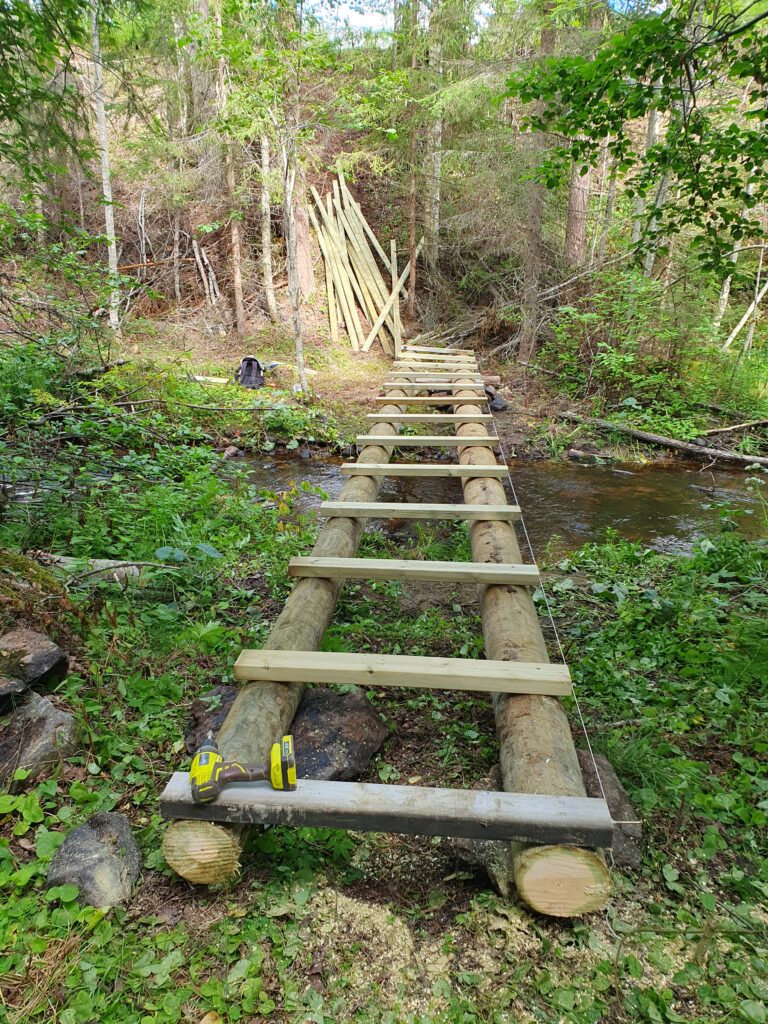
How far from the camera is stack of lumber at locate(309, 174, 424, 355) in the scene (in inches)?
482

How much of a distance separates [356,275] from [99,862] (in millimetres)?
13021

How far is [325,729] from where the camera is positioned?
7.93 ft

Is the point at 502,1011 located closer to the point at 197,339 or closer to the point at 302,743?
the point at 302,743

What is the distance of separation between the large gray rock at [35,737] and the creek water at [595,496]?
3002 mm

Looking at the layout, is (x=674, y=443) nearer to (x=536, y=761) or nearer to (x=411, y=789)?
(x=536, y=761)

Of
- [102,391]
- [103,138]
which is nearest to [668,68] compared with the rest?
[102,391]

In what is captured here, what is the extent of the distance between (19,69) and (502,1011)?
4.91 m

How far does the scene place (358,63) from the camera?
1230cm

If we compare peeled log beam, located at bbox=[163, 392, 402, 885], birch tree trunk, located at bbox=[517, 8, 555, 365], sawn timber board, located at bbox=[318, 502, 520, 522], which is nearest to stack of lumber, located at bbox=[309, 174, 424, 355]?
birch tree trunk, located at bbox=[517, 8, 555, 365]

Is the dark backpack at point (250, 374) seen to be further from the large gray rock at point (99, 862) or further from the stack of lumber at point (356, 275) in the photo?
the large gray rock at point (99, 862)

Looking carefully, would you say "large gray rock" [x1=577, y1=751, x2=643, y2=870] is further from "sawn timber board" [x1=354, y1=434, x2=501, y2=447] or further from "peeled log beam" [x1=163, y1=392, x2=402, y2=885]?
"sawn timber board" [x1=354, y1=434, x2=501, y2=447]

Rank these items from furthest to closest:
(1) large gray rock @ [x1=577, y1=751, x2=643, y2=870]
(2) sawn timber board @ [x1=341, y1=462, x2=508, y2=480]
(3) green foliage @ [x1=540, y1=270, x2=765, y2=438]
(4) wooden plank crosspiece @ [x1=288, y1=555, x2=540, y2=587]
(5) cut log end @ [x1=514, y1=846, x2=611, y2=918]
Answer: (3) green foliage @ [x1=540, y1=270, x2=765, y2=438] → (2) sawn timber board @ [x1=341, y1=462, x2=508, y2=480] → (4) wooden plank crosspiece @ [x1=288, y1=555, x2=540, y2=587] → (1) large gray rock @ [x1=577, y1=751, x2=643, y2=870] → (5) cut log end @ [x1=514, y1=846, x2=611, y2=918]

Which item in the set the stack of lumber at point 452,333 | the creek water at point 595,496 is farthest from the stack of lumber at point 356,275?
the creek water at point 595,496

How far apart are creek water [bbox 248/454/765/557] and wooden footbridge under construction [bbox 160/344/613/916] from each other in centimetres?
220
